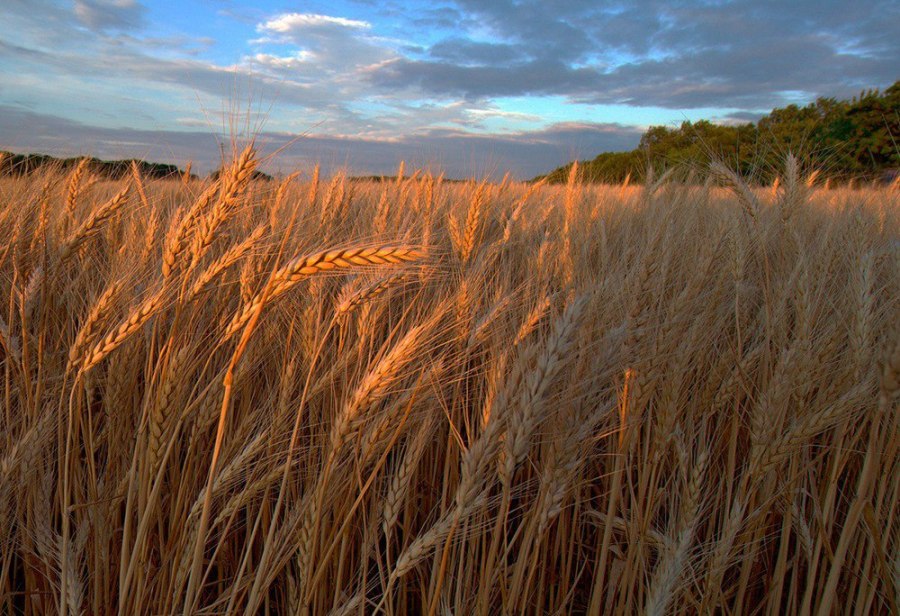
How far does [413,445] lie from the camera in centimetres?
115

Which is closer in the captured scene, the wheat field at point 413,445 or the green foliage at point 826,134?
the wheat field at point 413,445

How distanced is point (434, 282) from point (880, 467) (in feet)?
4.78

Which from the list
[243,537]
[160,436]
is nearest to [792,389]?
[160,436]

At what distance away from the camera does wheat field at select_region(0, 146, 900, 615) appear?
1.01 meters

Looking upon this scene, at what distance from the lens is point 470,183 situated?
144 inches

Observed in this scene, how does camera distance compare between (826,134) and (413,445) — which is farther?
(826,134)

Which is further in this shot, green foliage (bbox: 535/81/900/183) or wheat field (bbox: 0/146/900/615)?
green foliage (bbox: 535/81/900/183)

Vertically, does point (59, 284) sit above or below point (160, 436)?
above

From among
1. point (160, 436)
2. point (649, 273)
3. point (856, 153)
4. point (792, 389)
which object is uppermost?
point (856, 153)

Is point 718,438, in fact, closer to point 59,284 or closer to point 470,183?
point 59,284

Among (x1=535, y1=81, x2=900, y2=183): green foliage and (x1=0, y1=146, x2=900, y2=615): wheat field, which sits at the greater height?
(x1=535, y1=81, x2=900, y2=183): green foliage

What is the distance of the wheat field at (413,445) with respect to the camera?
101cm

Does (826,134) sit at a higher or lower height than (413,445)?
Answer: higher

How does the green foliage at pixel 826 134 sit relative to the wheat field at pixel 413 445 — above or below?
above
